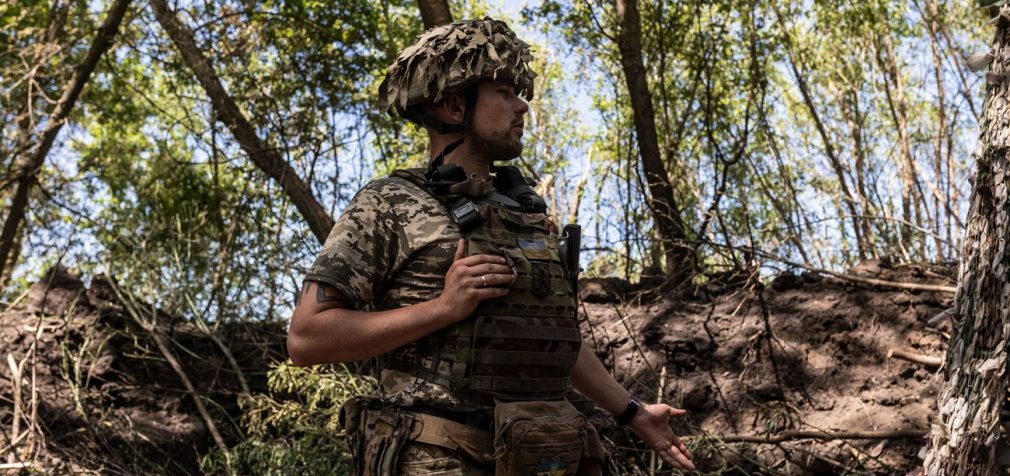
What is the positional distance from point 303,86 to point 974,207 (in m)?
6.32

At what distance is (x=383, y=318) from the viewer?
227cm

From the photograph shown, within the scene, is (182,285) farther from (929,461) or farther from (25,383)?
(929,461)

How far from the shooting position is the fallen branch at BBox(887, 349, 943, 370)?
16.9 feet

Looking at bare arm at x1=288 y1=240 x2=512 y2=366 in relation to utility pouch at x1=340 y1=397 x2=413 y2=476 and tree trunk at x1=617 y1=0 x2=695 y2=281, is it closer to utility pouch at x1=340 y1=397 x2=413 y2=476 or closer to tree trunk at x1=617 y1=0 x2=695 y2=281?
utility pouch at x1=340 y1=397 x2=413 y2=476

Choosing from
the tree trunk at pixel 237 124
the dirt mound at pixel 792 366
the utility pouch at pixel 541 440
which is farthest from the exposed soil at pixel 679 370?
the utility pouch at pixel 541 440

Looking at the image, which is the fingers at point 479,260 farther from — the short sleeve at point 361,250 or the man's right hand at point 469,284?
the short sleeve at point 361,250

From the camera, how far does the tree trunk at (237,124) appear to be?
719 centimetres

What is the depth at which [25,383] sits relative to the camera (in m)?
6.01

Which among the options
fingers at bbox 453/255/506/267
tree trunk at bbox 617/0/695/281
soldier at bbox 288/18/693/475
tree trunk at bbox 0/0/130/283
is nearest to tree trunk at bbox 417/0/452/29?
tree trunk at bbox 617/0/695/281

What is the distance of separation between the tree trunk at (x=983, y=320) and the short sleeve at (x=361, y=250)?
190cm

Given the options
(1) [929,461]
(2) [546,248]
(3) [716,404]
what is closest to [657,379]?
(3) [716,404]

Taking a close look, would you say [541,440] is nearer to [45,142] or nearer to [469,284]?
[469,284]

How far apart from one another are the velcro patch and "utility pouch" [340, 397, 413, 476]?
0.52 meters

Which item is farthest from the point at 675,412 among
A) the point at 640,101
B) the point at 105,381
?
the point at 105,381
